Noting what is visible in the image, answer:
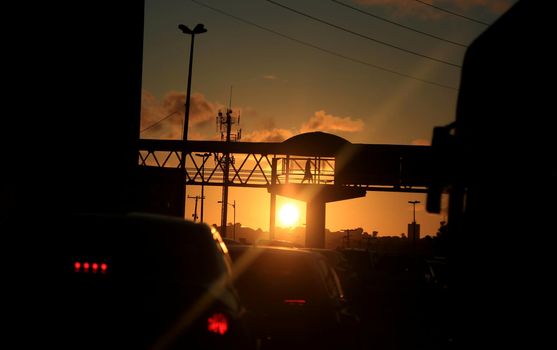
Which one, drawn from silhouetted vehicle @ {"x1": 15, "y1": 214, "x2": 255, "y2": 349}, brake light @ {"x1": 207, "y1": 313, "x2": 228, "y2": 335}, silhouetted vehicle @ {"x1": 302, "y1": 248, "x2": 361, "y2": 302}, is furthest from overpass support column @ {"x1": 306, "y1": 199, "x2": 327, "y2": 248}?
brake light @ {"x1": 207, "y1": 313, "x2": 228, "y2": 335}

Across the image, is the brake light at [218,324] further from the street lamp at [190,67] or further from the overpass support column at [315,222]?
the overpass support column at [315,222]

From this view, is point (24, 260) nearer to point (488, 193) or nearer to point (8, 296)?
point (8, 296)

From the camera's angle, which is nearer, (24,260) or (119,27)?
(24,260)

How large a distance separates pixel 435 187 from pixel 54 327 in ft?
15.0

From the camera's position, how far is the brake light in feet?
17.1

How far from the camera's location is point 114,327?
494cm

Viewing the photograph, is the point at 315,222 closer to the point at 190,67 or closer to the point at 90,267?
the point at 190,67

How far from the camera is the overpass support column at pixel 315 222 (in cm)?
6253

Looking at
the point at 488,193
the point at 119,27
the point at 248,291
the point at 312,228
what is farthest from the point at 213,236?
the point at 312,228

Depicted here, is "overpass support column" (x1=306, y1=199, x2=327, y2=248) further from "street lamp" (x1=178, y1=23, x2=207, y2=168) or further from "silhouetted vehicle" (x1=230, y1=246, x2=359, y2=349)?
"silhouetted vehicle" (x1=230, y1=246, x2=359, y2=349)

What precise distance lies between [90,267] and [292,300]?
4601 millimetres

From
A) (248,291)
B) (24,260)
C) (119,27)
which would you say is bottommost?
(248,291)

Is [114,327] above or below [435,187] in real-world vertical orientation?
below

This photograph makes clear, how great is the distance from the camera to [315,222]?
208ft
